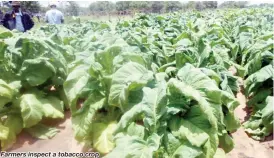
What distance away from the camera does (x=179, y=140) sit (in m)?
2.49

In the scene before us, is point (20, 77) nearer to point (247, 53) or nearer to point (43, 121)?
point (43, 121)

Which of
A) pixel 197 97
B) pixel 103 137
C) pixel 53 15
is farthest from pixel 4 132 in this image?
pixel 53 15

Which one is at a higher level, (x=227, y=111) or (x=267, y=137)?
(x=227, y=111)

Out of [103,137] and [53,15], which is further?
[53,15]

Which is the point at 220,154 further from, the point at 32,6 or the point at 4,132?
the point at 32,6

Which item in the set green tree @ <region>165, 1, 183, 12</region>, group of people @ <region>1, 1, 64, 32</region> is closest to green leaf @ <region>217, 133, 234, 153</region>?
group of people @ <region>1, 1, 64, 32</region>

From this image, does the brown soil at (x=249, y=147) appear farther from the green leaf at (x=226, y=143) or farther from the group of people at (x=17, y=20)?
the group of people at (x=17, y=20)

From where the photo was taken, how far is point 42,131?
370cm

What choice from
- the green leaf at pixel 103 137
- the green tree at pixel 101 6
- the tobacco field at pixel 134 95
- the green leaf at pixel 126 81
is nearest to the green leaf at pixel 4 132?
the tobacco field at pixel 134 95

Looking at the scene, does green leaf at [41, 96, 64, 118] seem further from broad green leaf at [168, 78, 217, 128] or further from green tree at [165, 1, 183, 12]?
green tree at [165, 1, 183, 12]

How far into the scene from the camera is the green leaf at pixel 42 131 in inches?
144

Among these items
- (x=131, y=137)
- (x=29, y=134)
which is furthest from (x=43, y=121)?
(x=131, y=137)

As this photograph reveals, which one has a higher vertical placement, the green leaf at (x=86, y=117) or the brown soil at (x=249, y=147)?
the green leaf at (x=86, y=117)

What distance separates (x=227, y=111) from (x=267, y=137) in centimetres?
84
